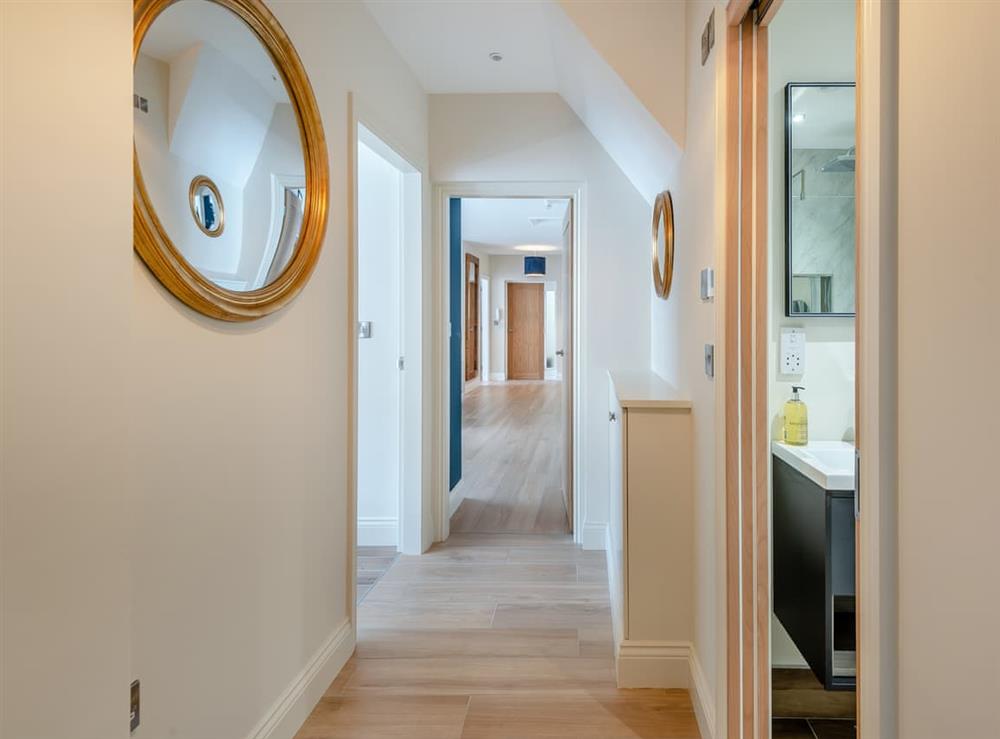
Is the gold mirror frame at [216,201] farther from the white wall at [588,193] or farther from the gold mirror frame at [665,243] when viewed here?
the white wall at [588,193]

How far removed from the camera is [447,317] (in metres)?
3.85

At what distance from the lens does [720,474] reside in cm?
175

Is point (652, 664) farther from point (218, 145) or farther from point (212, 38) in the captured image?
point (212, 38)

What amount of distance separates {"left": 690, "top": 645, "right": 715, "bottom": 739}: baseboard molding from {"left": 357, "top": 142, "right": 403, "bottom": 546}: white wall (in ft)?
6.47

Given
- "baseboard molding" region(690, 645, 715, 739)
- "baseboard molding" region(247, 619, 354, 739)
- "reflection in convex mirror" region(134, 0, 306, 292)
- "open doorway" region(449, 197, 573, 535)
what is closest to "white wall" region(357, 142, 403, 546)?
"open doorway" region(449, 197, 573, 535)

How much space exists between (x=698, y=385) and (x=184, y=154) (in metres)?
1.55

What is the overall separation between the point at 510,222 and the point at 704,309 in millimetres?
7207

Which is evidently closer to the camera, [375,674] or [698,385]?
[698,385]

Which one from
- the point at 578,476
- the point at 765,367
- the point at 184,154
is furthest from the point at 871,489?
the point at 578,476

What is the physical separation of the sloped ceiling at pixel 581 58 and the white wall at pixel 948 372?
5.43ft

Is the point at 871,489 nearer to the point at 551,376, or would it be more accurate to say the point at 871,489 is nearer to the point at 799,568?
the point at 799,568

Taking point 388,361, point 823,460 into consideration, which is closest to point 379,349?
point 388,361

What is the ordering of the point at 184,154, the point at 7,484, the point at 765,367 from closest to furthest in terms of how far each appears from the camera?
the point at 7,484, the point at 184,154, the point at 765,367

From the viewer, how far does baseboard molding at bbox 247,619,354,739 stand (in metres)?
1.83
